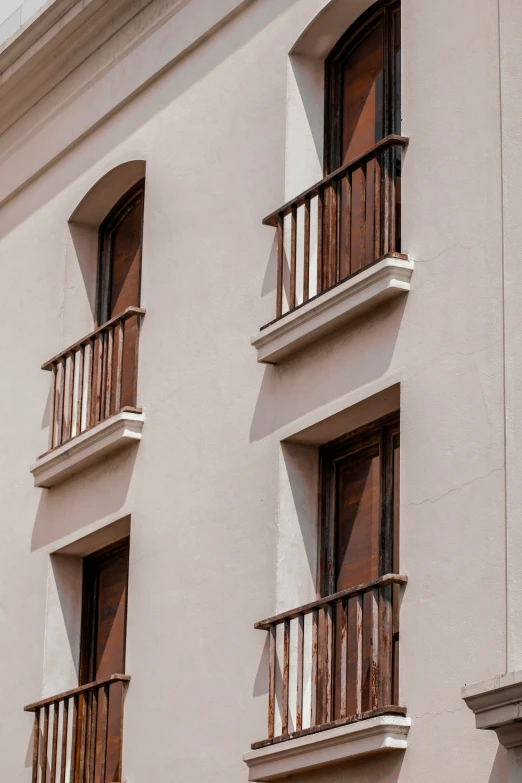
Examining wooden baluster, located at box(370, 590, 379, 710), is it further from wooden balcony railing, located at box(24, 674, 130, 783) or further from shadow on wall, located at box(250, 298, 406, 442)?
wooden balcony railing, located at box(24, 674, 130, 783)

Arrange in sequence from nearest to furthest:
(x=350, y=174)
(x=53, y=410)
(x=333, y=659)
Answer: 1. (x=333, y=659)
2. (x=350, y=174)
3. (x=53, y=410)

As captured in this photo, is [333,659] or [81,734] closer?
[333,659]

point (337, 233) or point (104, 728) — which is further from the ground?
point (337, 233)

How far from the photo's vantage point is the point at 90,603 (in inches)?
640

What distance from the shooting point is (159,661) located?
14.2 m

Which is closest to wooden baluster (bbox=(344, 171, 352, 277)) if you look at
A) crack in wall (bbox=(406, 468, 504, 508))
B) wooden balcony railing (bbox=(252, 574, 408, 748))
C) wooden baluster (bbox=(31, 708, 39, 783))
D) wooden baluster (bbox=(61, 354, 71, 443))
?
crack in wall (bbox=(406, 468, 504, 508))

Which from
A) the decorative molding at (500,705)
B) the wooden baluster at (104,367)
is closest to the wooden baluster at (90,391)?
the wooden baluster at (104,367)

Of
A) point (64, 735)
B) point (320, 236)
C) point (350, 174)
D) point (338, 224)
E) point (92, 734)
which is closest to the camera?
point (350, 174)

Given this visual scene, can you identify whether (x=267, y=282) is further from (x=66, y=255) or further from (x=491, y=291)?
(x=66, y=255)

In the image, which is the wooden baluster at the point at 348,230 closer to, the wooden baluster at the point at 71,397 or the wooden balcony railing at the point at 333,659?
the wooden balcony railing at the point at 333,659

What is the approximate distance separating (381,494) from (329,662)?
127 centimetres

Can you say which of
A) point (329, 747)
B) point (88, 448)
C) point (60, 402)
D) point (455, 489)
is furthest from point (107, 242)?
point (329, 747)

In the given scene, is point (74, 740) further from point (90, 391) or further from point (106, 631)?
point (90, 391)

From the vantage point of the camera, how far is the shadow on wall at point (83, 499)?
15.4 m
